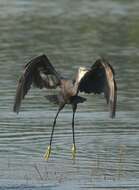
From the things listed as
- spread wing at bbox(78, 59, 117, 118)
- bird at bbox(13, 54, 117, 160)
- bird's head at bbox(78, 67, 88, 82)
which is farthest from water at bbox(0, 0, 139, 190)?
bird's head at bbox(78, 67, 88, 82)

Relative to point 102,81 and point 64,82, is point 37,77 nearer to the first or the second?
point 64,82

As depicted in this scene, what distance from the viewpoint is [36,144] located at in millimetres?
14359

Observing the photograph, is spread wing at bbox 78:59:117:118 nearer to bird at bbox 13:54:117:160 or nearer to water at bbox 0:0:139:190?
bird at bbox 13:54:117:160

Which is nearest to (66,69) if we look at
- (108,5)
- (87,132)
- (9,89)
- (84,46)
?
(9,89)

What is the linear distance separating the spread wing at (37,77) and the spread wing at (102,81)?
0.41 metres

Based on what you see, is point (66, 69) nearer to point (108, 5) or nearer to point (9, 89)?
point (9, 89)

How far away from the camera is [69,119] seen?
630 inches

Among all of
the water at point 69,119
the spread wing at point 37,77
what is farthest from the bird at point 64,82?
the water at point 69,119

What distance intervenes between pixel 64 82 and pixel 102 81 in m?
0.50

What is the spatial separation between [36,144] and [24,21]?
643 inches

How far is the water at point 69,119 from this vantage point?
12555 mm

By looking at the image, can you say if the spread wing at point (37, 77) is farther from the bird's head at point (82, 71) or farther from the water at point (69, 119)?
the water at point (69, 119)

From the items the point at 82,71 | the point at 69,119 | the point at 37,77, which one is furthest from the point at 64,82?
the point at 69,119

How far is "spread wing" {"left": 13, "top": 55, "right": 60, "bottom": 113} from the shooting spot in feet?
41.7
